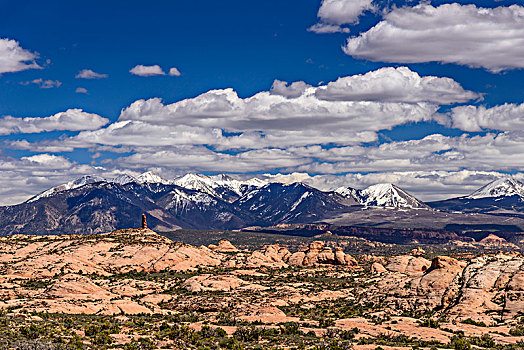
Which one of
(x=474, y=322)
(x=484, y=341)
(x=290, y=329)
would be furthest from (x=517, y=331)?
(x=290, y=329)

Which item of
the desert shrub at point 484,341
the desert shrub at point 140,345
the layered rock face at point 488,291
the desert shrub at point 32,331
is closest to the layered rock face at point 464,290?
the layered rock face at point 488,291

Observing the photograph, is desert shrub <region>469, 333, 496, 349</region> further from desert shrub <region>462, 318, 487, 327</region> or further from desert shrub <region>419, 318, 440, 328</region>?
desert shrub <region>419, 318, 440, 328</region>

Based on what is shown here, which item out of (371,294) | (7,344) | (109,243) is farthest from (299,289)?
(7,344)

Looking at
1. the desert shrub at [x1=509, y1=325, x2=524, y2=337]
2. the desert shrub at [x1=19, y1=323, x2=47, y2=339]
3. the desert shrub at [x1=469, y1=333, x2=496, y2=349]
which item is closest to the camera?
the desert shrub at [x1=19, y1=323, x2=47, y2=339]

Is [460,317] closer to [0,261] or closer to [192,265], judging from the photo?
[192,265]

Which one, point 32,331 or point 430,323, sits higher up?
point 32,331

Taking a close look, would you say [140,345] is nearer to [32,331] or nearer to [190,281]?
[32,331]

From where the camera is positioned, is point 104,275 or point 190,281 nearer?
point 190,281

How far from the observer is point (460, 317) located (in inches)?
4144

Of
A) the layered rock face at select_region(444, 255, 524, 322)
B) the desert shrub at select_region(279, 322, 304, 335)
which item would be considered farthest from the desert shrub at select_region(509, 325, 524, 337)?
the desert shrub at select_region(279, 322, 304, 335)

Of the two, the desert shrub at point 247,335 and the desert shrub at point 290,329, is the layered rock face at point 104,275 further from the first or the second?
the desert shrub at point 290,329

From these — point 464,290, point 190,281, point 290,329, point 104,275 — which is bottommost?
point 290,329

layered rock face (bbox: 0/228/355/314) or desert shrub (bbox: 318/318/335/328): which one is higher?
layered rock face (bbox: 0/228/355/314)

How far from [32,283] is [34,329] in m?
64.2
